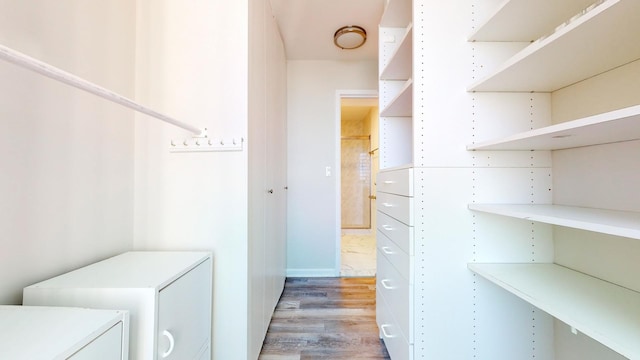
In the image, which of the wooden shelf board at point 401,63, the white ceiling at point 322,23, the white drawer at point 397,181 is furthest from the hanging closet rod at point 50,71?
the white ceiling at point 322,23

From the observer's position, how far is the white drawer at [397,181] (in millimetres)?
1098

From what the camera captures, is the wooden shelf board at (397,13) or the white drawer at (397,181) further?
the wooden shelf board at (397,13)

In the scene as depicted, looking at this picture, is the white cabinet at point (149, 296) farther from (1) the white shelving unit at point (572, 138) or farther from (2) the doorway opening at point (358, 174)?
(2) the doorway opening at point (358, 174)

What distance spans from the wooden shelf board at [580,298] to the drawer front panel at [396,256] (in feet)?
0.86

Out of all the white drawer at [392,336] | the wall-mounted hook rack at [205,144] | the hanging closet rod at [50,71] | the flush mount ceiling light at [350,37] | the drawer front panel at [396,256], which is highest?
the flush mount ceiling light at [350,37]

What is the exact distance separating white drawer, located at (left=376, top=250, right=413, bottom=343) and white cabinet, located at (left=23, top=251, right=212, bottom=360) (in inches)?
35.3

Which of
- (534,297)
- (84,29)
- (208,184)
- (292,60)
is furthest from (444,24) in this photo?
(292,60)

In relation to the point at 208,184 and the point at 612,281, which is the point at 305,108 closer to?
the point at 208,184

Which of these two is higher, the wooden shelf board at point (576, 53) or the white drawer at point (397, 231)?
the wooden shelf board at point (576, 53)

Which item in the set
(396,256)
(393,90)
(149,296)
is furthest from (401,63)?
(149,296)

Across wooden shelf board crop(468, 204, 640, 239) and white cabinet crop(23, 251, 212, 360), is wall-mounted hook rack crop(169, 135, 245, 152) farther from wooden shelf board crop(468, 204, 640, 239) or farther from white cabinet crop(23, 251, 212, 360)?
wooden shelf board crop(468, 204, 640, 239)

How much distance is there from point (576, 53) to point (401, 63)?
85cm

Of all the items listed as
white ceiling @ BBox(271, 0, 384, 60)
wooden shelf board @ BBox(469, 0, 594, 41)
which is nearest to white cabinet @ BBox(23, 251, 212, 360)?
wooden shelf board @ BBox(469, 0, 594, 41)

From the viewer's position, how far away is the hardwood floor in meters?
1.51
